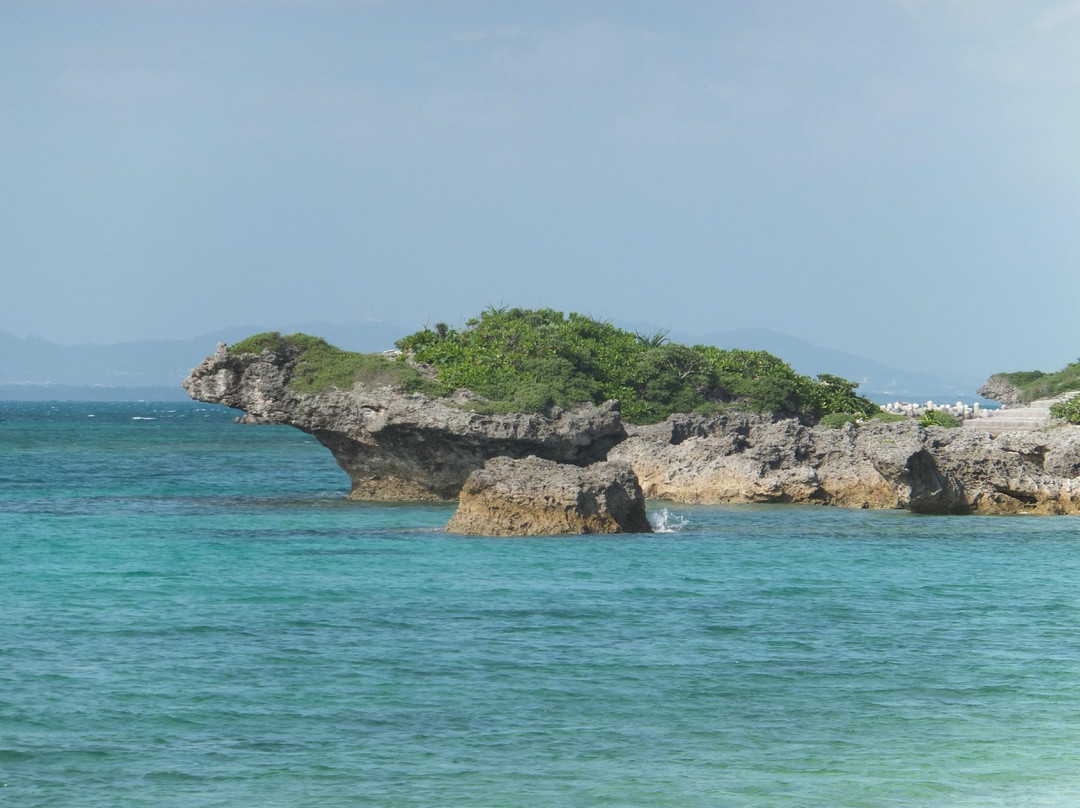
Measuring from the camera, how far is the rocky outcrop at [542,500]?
25.2 meters

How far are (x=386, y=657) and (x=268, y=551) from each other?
30.0 ft

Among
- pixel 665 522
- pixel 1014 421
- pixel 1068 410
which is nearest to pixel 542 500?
pixel 665 522

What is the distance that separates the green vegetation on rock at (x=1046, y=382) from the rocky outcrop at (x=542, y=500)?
40.6 metres

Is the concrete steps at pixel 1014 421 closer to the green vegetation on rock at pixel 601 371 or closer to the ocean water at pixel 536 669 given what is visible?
the green vegetation on rock at pixel 601 371

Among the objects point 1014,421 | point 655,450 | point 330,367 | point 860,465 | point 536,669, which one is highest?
point 330,367

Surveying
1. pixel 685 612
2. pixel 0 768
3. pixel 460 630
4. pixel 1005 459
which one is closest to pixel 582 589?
pixel 685 612

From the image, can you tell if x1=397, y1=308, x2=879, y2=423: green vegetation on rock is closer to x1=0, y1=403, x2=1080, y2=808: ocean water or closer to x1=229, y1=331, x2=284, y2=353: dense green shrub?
x1=229, y1=331, x2=284, y2=353: dense green shrub

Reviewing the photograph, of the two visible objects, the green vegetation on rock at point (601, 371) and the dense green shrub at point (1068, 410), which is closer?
the green vegetation on rock at point (601, 371)

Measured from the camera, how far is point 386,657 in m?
14.8

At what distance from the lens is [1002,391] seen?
7319 centimetres

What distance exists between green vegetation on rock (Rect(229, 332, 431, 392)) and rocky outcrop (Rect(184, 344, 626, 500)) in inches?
7.5

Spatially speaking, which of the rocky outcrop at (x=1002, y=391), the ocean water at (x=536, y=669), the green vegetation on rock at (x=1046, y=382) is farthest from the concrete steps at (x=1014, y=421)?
the ocean water at (x=536, y=669)

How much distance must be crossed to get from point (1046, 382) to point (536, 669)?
192 feet

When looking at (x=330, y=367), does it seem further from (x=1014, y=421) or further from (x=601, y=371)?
(x=1014, y=421)
